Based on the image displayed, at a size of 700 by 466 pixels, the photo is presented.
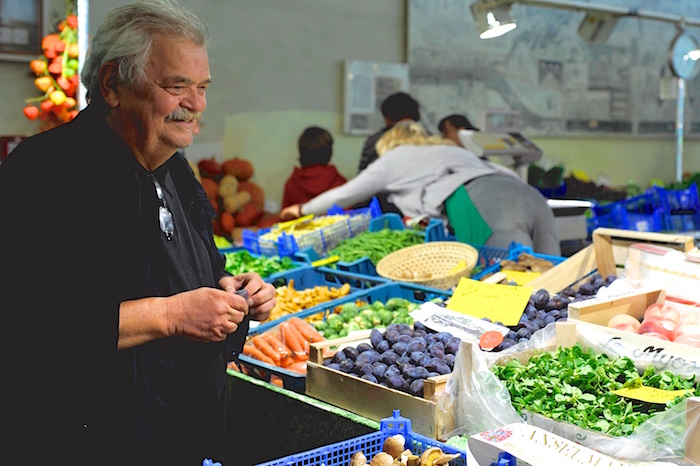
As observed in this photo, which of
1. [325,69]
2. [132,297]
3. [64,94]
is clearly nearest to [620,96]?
[325,69]

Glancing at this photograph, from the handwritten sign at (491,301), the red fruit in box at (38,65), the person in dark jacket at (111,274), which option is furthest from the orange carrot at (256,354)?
the red fruit in box at (38,65)

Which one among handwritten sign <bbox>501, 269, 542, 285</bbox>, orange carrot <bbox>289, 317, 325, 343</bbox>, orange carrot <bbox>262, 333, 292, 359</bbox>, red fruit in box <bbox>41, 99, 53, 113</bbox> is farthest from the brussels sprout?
red fruit in box <bbox>41, 99, 53, 113</bbox>

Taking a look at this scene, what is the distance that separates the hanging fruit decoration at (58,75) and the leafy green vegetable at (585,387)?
4369mm

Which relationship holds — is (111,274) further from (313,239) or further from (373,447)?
(313,239)

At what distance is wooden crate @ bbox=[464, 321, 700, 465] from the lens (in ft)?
4.83

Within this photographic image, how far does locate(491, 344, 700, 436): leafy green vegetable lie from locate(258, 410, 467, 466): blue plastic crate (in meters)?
0.27

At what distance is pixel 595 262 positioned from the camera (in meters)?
2.99

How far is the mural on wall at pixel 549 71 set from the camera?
7938mm

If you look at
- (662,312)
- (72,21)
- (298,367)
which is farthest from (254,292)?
(72,21)

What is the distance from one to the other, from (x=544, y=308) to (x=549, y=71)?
7.02m

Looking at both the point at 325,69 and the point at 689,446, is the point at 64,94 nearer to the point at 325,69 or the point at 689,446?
the point at 325,69

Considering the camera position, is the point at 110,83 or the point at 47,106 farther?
the point at 47,106

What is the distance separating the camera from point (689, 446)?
1479 millimetres

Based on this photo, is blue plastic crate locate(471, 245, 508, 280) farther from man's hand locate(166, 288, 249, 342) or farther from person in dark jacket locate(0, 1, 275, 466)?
man's hand locate(166, 288, 249, 342)
